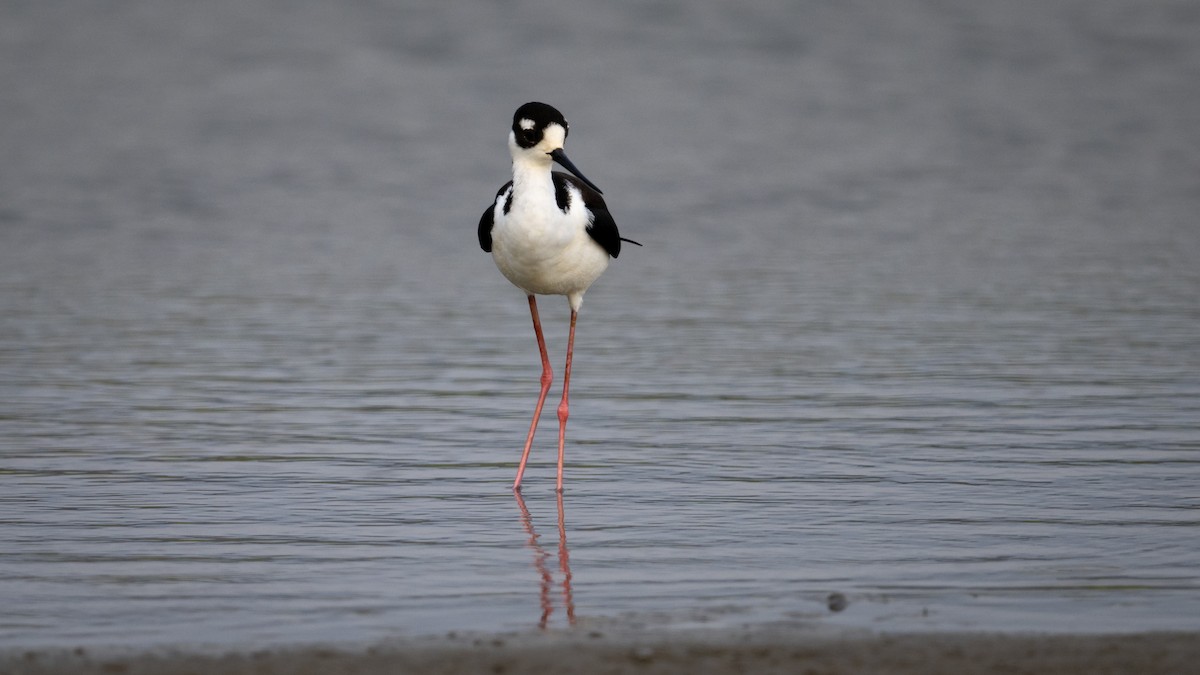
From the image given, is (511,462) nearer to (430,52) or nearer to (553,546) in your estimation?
(553,546)

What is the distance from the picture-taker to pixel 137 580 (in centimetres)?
523

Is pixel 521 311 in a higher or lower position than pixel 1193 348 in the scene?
higher

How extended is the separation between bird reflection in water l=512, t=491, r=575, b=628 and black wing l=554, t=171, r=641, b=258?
1.34m

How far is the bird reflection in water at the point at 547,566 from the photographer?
4885 mm

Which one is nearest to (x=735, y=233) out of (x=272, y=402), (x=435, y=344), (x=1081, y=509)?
(x=435, y=344)

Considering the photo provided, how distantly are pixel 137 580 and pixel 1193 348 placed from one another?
22.4ft

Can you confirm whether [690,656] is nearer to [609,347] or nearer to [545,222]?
[545,222]

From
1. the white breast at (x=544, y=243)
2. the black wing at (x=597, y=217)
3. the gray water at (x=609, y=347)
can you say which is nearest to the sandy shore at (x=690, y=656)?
the gray water at (x=609, y=347)

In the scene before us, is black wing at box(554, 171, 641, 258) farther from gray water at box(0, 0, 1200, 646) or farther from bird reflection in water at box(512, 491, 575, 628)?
bird reflection in water at box(512, 491, 575, 628)

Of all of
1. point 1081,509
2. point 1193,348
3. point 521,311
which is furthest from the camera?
point 521,311

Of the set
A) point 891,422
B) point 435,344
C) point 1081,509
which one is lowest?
point 1081,509

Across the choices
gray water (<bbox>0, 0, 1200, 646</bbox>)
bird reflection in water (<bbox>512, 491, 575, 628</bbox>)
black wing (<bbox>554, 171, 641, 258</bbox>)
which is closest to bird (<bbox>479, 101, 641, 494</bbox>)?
black wing (<bbox>554, 171, 641, 258</bbox>)

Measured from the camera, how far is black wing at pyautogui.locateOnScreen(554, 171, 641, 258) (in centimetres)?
739

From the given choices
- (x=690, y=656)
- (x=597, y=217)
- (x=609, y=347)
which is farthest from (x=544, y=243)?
(x=609, y=347)
